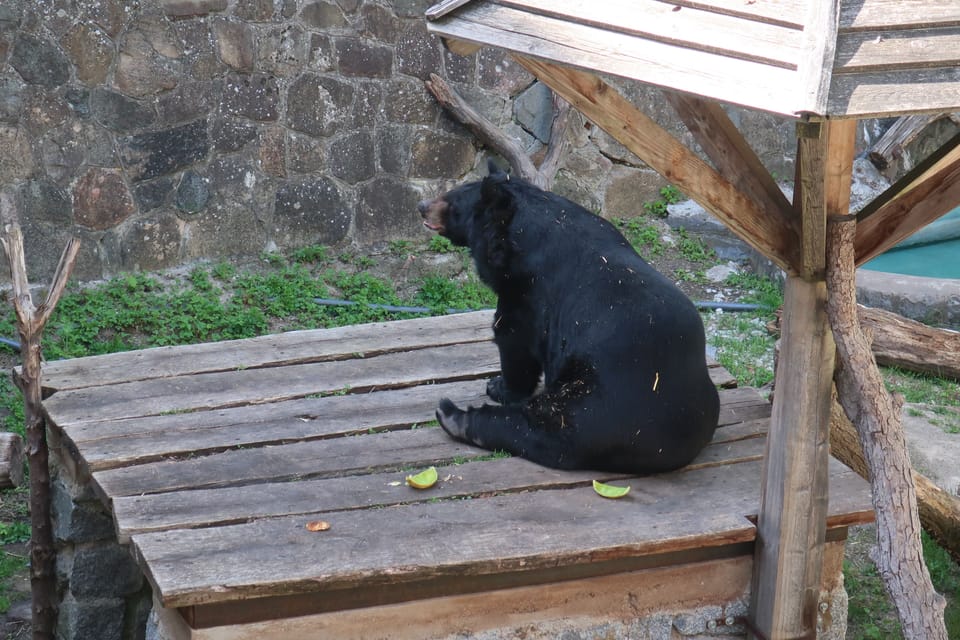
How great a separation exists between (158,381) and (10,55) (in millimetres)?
2747

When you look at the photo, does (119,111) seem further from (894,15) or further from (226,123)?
(894,15)

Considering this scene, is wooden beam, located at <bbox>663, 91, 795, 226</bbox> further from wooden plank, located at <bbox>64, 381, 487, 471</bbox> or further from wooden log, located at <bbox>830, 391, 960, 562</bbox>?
wooden plank, located at <bbox>64, 381, 487, 471</bbox>

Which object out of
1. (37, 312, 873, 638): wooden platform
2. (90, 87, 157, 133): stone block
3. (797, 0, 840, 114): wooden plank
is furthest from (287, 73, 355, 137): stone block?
(797, 0, 840, 114): wooden plank

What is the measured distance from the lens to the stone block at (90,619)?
4828 mm

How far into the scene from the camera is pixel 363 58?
7738 mm

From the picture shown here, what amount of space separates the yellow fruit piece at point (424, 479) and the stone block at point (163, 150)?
3.97 m

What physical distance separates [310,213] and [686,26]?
524cm

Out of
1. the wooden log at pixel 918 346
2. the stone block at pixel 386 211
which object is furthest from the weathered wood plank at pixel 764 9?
the stone block at pixel 386 211

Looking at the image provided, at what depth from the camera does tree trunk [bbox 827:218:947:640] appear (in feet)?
9.59

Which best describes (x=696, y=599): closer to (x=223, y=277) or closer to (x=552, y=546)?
(x=552, y=546)

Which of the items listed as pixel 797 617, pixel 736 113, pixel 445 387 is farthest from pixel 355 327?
pixel 736 113

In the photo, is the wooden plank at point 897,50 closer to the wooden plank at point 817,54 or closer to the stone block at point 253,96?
the wooden plank at point 817,54

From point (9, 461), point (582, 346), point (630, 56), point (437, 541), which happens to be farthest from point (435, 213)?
point (630, 56)

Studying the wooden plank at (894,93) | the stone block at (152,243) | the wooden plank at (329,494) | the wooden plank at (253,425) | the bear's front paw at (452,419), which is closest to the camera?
the wooden plank at (894,93)
